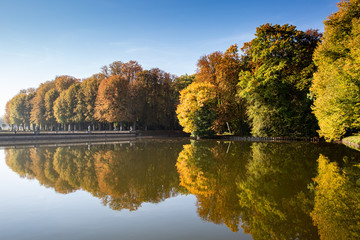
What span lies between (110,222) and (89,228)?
0.59m

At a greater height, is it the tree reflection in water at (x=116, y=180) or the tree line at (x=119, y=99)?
the tree line at (x=119, y=99)

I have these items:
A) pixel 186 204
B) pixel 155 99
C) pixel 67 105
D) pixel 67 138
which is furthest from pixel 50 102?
pixel 186 204

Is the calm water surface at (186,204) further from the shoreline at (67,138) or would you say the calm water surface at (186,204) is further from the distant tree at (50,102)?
the distant tree at (50,102)

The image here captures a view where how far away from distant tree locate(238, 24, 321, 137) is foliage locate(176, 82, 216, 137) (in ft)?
24.4

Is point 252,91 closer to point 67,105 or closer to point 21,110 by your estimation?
point 67,105

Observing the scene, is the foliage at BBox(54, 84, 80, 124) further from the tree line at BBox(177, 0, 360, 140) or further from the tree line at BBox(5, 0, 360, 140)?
the tree line at BBox(177, 0, 360, 140)

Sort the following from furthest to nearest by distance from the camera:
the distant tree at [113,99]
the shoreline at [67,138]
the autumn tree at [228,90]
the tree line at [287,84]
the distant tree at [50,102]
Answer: the distant tree at [50,102] < the distant tree at [113,99] < the autumn tree at [228,90] < the shoreline at [67,138] < the tree line at [287,84]

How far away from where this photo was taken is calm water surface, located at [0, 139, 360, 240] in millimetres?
6379

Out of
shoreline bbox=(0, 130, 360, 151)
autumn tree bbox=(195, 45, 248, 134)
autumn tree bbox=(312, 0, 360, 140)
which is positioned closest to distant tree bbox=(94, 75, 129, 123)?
shoreline bbox=(0, 130, 360, 151)

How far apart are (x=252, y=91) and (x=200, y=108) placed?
34.0ft

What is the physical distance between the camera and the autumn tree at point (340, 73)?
20562 mm

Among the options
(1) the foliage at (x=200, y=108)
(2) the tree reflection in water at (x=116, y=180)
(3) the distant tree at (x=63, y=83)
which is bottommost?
(2) the tree reflection in water at (x=116, y=180)

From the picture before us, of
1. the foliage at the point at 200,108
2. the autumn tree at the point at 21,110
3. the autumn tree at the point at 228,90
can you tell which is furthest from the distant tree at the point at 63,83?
the autumn tree at the point at 228,90

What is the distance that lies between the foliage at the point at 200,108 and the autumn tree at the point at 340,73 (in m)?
18.4
